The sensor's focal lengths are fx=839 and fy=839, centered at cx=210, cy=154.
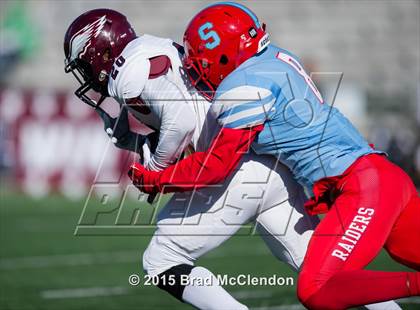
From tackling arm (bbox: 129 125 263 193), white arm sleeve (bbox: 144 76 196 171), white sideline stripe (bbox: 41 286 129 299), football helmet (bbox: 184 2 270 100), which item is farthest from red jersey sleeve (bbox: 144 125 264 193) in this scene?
white sideline stripe (bbox: 41 286 129 299)

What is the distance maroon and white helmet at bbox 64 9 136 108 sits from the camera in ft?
12.5

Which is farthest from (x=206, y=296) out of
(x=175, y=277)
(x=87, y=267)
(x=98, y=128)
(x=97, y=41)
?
(x=98, y=128)

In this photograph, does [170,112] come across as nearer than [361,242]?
No

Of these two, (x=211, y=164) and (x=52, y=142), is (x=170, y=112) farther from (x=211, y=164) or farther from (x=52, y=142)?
(x=52, y=142)

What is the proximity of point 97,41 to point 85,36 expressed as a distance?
0.20 feet

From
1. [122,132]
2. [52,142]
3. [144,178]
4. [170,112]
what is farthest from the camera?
[52,142]

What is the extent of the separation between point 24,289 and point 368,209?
10.5 feet

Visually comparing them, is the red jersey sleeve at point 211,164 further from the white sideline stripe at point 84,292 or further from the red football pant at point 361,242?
the white sideline stripe at point 84,292

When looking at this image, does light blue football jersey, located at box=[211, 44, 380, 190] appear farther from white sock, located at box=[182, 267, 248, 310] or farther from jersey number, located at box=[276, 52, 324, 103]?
white sock, located at box=[182, 267, 248, 310]

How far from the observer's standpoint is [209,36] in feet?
11.7

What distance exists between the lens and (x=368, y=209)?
11.1 ft

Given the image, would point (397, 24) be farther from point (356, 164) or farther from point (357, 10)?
point (356, 164)

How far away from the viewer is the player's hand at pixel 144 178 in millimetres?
3680

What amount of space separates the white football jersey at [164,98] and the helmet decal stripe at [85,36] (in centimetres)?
18
